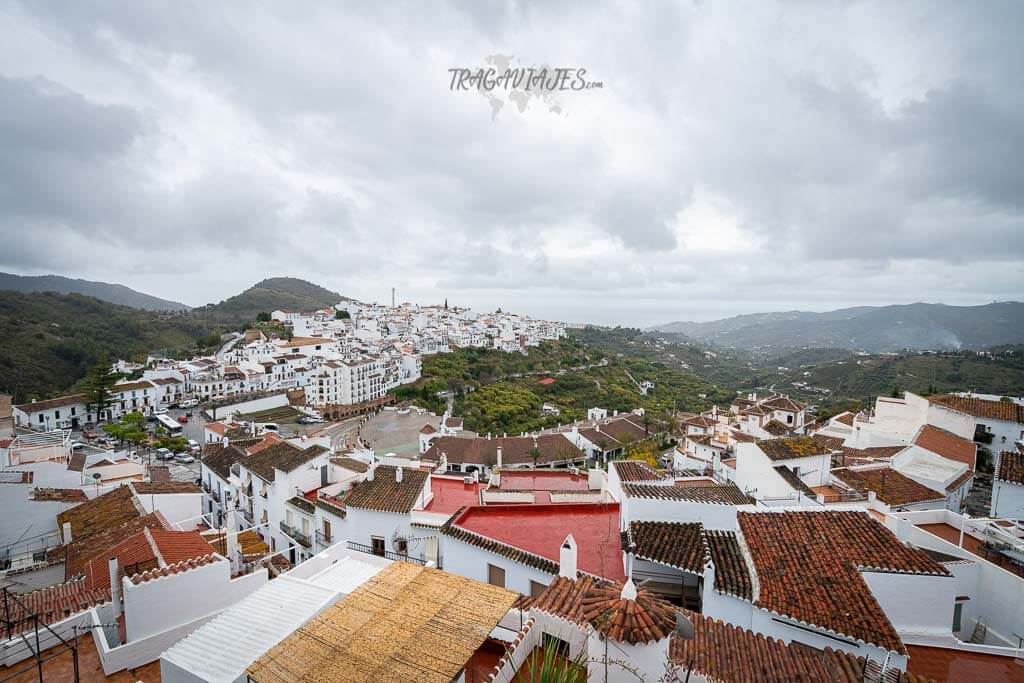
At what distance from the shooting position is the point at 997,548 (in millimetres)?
9156

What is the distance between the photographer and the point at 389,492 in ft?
38.8

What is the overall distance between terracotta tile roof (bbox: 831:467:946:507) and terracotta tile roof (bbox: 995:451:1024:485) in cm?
196

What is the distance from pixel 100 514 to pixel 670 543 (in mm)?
15392

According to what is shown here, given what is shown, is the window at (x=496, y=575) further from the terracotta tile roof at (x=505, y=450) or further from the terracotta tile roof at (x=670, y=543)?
the terracotta tile roof at (x=505, y=450)

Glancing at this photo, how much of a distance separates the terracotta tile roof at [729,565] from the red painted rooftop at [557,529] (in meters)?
1.66

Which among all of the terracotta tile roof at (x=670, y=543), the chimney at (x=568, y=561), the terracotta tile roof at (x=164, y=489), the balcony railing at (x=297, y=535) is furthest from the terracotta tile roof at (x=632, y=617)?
the terracotta tile roof at (x=164, y=489)

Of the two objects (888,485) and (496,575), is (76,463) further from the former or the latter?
(888,485)

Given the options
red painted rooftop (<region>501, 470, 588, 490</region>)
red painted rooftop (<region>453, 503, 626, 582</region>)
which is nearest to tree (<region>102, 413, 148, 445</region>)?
red painted rooftop (<region>501, 470, 588, 490</region>)

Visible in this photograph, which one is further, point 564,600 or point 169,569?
point 169,569

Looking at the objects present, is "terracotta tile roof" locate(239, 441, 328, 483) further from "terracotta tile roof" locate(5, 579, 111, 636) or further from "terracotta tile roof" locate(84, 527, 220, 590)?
"terracotta tile roof" locate(5, 579, 111, 636)

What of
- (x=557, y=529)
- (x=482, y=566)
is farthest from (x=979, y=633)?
(x=482, y=566)

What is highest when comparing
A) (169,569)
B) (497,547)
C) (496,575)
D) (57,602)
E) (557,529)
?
(169,569)

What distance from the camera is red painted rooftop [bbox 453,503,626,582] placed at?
8.70 metres

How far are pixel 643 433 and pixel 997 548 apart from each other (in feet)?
103
